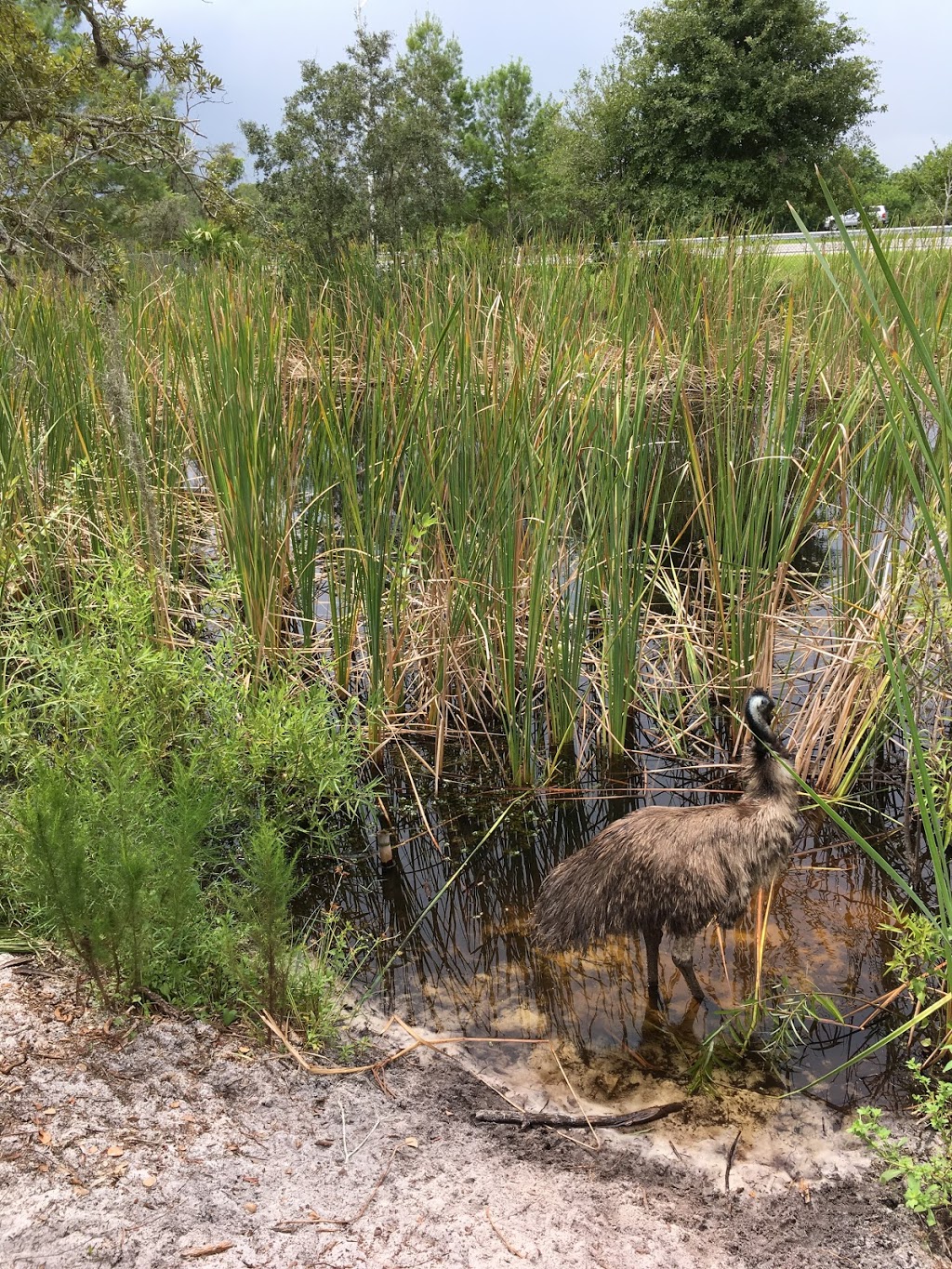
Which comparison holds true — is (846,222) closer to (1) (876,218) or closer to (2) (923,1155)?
(1) (876,218)

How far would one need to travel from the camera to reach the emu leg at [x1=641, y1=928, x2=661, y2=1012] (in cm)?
242

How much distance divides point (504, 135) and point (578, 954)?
37835 millimetres

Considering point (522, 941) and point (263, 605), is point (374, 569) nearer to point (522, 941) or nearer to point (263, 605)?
point (263, 605)

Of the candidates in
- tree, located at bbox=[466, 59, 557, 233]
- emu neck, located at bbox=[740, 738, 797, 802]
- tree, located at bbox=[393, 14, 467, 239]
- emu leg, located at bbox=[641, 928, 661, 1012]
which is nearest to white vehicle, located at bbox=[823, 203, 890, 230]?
emu neck, located at bbox=[740, 738, 797, 802]

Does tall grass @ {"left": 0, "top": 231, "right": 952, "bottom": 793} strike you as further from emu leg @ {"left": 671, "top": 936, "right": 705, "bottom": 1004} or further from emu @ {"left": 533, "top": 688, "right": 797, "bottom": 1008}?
emu leg @ {"left": 671, "top": 936, "right": 705, "bottom": 1004}

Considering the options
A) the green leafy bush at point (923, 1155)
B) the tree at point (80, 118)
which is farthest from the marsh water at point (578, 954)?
the tree at point (80, 118)

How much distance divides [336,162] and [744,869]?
12.0 metres

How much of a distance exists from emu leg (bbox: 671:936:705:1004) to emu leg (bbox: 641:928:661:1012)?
56 mm

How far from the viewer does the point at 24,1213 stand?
5.18 feet

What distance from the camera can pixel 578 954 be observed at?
2.65 m

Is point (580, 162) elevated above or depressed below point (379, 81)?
above

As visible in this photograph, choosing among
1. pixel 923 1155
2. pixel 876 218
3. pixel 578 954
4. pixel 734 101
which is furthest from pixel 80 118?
pixel 734 101

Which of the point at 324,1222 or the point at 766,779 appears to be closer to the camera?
the point at 324,1222

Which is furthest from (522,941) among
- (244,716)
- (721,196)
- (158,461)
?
(721,196)
